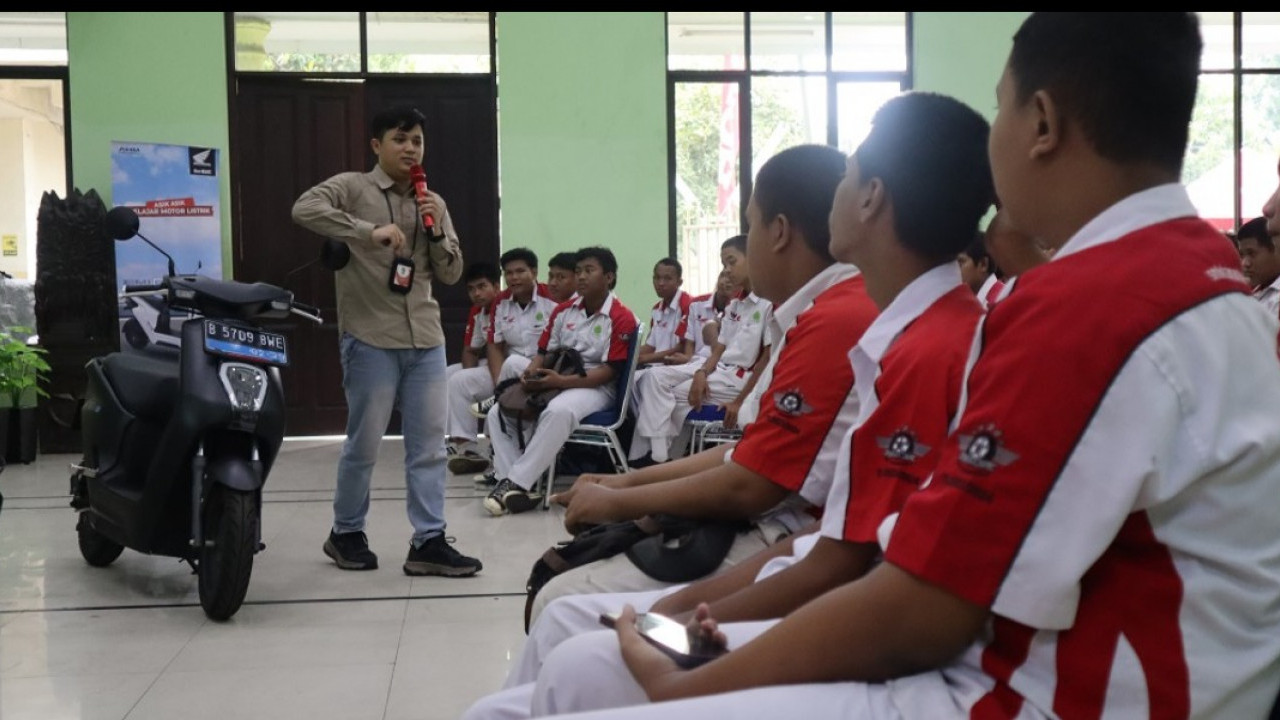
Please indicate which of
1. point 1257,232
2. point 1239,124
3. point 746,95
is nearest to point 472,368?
point 746,95

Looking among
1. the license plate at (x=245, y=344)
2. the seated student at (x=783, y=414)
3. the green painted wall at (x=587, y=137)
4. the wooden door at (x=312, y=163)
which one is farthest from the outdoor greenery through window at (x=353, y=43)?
the seated student at (x=783, y=414)

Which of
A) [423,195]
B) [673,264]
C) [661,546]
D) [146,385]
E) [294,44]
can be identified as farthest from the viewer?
[294,44]

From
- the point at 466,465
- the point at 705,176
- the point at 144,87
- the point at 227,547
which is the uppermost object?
the point at 144,87

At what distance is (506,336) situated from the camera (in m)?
7.11

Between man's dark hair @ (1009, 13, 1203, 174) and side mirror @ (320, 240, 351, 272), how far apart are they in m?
2.84

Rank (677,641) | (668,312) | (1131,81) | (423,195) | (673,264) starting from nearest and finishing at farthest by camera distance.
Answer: (1131,81)
(677,641)
(423,195)
(668,312)
(673,264)

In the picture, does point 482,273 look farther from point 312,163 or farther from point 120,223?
point 120,223

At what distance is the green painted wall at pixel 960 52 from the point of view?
884cm

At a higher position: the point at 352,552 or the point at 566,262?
the point at 566,262

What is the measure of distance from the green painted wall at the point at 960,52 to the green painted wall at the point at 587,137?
74.9 inches

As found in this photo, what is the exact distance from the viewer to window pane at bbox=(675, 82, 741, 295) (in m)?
8.83

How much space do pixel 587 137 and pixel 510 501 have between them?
3895 mm

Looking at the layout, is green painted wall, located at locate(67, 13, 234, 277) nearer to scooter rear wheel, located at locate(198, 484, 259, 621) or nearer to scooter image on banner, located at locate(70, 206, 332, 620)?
scooter image on banner, located at locate(70, 206, 332, 620)

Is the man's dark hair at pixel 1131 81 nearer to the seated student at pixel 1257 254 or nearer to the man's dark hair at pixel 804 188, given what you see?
the man's dark hair at pixel 804 188
